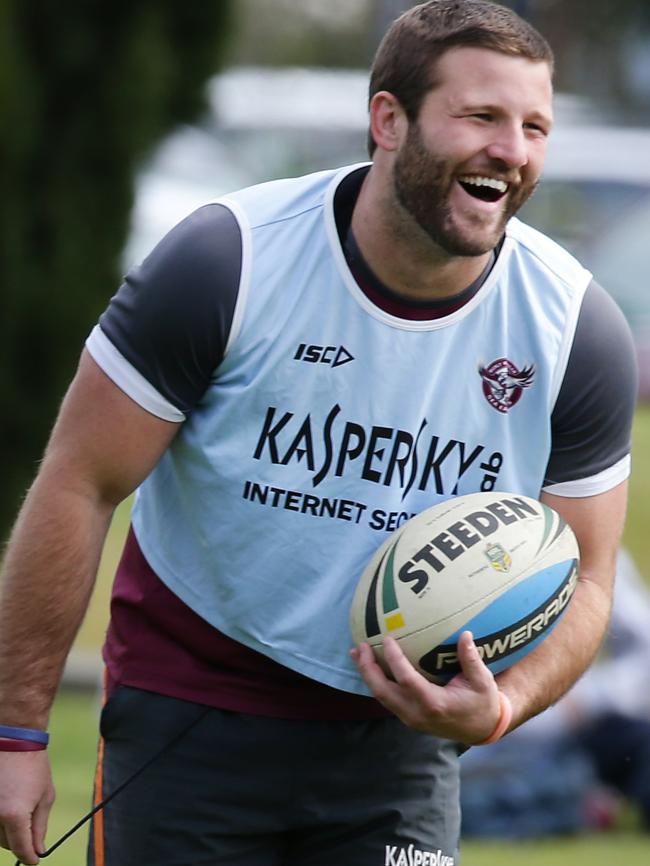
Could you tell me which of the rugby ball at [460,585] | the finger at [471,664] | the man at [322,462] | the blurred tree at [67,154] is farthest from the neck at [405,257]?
the blurred tree at [67,154]

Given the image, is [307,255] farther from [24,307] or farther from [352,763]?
[24,307]

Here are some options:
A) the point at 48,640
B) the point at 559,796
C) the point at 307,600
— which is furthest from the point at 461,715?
the point at 559,796

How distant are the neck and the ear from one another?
90mm

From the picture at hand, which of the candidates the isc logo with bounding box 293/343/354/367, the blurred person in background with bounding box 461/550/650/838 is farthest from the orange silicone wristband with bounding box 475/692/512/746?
the blurred person in background with bounding box 461/550/650/838

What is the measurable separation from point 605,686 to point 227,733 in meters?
4.17

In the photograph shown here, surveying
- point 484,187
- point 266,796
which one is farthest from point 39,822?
point 484,187

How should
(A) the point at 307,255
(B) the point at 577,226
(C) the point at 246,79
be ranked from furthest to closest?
(C) the point at 246,79 < (B) the point at 577,226 < (A) the point at 307,255

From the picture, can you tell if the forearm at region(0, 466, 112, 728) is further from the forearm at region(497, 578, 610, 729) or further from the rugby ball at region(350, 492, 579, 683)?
the forearm at region(497, 578, 610, 729)

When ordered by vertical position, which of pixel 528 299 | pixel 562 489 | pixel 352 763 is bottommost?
pixel 352 763

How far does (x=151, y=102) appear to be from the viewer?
10266 millimetres

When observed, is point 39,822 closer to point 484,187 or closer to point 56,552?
point 56,552

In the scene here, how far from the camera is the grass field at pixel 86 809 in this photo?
6.81 m

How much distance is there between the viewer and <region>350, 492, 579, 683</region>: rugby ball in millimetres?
3338

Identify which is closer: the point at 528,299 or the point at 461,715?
the point at 461,715
